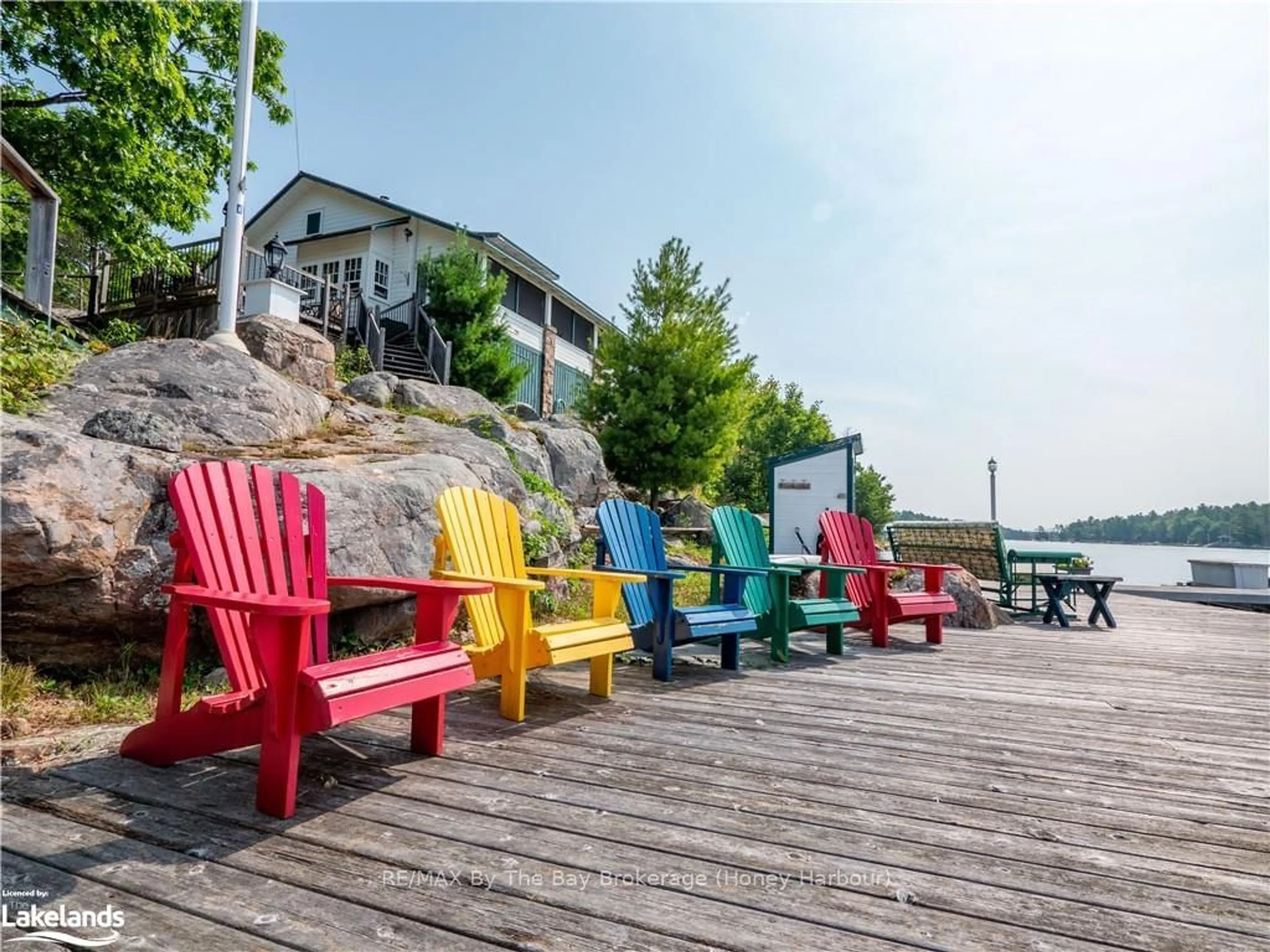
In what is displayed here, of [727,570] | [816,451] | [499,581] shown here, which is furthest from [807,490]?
[499,581]

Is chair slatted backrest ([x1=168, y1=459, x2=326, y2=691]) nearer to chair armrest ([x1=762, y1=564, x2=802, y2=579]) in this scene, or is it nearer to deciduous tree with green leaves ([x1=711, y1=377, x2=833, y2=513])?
chair armrest ([x1=762, y1=564, x2=802, y2=579])

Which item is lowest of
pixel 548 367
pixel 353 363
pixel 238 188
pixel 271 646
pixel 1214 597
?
pixel 1214 597

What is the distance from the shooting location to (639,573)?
3.77 m

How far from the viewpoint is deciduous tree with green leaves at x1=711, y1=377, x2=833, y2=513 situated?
1962 centimetres

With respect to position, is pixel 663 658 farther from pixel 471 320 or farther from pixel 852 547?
pixel 471 320

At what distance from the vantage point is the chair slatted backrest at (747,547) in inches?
181

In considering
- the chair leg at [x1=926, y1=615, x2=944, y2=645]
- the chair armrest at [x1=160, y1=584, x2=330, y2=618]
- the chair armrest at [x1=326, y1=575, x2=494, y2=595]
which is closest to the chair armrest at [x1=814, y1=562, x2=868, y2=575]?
the chair leg at [x1=926, y1=615, x2=944, y2=645]

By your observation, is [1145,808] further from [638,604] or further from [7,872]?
[7,872]

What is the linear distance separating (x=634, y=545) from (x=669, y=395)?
8.75m

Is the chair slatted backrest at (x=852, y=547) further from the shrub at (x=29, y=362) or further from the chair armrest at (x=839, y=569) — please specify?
the shrub at (x=29, y=362)

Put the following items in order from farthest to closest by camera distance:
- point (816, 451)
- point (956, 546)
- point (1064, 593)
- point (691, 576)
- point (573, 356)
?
1. point (573, 356)
2. point (816, 451)
3. point (691, 576)
4. point (956, 546)
5. point (1064, 593)

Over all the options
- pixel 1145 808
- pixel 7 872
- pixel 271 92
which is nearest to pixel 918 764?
pixel 1145 808

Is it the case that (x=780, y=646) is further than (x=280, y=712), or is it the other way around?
(x=780, y=646)

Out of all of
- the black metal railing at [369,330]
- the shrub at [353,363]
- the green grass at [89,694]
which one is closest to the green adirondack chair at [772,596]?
the green grass at [89,694]
